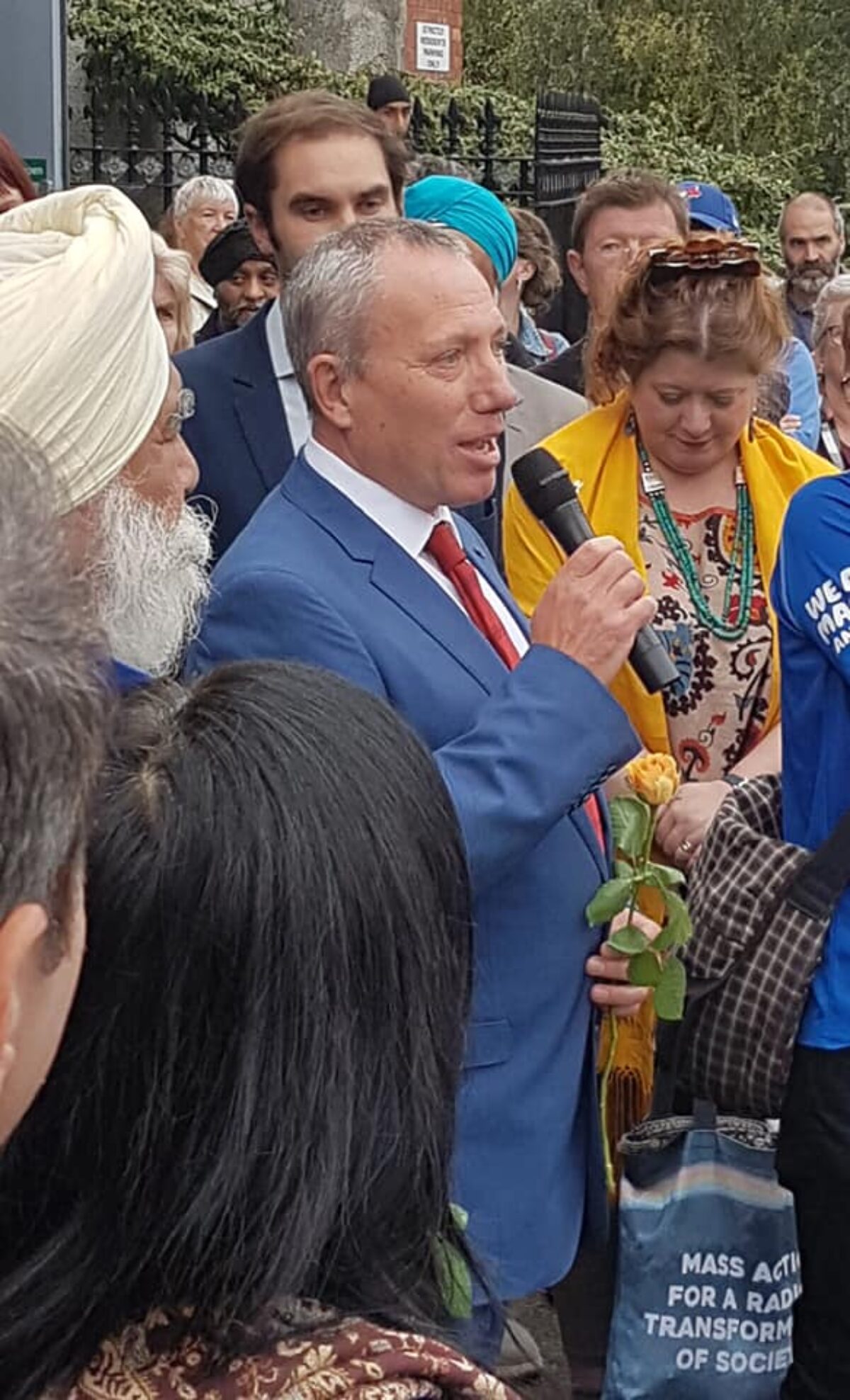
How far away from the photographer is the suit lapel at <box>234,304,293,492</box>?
12.7 ft

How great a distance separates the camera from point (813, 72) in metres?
23.4

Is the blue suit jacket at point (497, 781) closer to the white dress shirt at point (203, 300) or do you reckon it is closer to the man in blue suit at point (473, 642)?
the man in blue suit at point (473, 642)

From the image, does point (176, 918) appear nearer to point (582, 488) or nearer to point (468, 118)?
point (582, 488)

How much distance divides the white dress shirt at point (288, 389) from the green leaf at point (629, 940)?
4.90ft

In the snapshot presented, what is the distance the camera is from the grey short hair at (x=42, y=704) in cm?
104

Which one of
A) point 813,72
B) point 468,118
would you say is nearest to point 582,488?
point 468,118

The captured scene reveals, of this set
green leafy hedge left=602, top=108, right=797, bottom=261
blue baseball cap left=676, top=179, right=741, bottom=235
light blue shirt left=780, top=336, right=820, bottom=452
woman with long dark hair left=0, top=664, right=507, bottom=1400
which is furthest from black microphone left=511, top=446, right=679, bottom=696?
green leafy hedge left=602, top=108, right=797, bottom=261

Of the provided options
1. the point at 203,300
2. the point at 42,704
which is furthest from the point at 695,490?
the point at 203,300

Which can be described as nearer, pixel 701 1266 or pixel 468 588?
pixel 468 588

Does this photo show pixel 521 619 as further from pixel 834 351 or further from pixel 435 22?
pixel 435 22

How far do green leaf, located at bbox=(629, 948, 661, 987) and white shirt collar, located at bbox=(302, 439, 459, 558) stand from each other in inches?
25.2

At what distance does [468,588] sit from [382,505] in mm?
176

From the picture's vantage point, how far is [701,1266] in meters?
3.07

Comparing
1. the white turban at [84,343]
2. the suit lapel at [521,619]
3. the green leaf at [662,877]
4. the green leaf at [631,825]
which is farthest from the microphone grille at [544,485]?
the white turban at [84,343]
